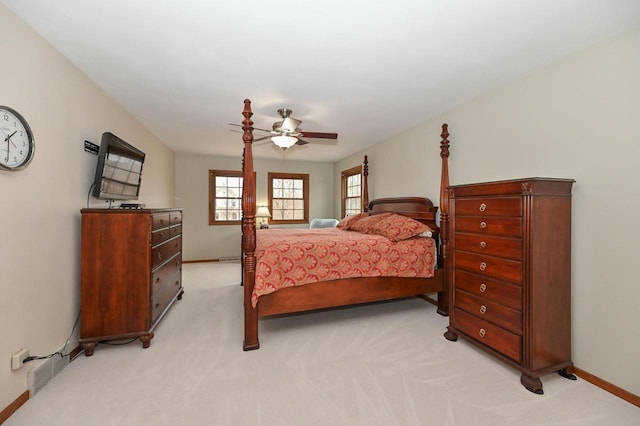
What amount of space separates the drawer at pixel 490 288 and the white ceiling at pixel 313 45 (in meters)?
1.79

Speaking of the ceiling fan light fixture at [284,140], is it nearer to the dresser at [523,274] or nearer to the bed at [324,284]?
the bed at [324,284]

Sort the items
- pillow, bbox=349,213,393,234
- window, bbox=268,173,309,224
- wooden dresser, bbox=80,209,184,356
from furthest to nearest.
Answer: window, bbox=268,173,309,224 < pillow, bbox=349,213,393,234 < wooden dresser, bbox=80,209,184,356

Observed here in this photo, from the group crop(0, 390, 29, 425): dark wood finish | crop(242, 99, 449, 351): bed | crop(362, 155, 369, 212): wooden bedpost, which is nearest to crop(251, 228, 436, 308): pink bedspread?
crop(242, 99, 449, 351): bed

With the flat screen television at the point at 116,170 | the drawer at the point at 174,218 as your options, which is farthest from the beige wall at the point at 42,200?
the drawer at the point at 174,218

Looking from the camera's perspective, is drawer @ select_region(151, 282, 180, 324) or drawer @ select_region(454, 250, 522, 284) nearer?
drawer @ select_region(454, 250, 522, 284)

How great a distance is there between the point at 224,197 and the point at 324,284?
4540 millimetres

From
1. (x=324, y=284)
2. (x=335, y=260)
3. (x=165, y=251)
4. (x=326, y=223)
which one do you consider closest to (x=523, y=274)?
(x=335, y=260)

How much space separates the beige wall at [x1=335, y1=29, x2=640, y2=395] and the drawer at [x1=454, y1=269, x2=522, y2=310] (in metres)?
0.59

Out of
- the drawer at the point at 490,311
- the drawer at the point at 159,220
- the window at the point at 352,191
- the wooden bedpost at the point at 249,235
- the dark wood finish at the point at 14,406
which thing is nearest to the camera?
the dark wood finish at the point at 14,406

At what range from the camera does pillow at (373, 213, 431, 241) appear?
3.06 meters

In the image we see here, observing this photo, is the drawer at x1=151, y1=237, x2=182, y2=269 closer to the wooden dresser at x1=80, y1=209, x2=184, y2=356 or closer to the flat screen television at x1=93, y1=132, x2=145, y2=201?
the wooden dresser at x1=80, y1=209, x2=184, y2=356

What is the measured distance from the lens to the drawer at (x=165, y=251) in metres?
2.59

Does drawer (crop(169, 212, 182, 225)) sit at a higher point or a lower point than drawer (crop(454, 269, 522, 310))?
higher

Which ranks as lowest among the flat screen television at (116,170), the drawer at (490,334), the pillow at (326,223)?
the drawer at (490,334)
